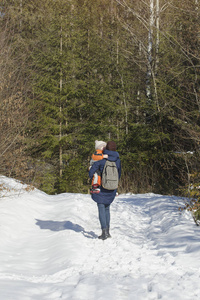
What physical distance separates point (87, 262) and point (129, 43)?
1935 cm

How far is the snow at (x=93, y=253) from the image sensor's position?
4.01 metres

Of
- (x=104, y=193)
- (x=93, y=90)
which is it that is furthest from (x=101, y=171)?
(x=93, y=90)

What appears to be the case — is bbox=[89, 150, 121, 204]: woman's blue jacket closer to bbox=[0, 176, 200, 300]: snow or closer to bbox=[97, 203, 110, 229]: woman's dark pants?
bbox=[97, 203, 110, 229]: woman's dark pants

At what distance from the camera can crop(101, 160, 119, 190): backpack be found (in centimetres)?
669

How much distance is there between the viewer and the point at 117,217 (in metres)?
9.49

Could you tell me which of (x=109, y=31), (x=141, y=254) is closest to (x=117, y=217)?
(x=141, y=254)

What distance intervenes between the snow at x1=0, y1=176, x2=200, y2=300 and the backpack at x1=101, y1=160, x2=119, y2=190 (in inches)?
41.7

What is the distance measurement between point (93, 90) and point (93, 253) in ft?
52.3

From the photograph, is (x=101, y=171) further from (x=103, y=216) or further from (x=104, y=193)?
(x=103, y=216)

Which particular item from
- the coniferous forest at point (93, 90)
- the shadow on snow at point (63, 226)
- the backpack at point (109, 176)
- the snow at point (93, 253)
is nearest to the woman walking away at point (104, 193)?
the backpack at point (109, 176)

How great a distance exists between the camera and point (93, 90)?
2083 cm

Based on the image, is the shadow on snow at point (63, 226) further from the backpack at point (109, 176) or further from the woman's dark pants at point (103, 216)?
the backpack at point (109, 176)

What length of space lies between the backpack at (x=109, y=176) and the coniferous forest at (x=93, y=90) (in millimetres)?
6934

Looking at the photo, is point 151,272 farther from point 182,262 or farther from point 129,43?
point 129,43
